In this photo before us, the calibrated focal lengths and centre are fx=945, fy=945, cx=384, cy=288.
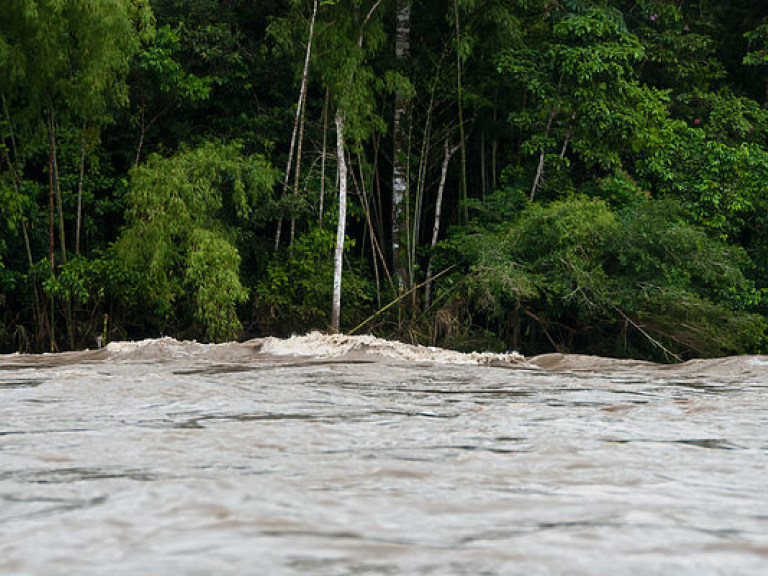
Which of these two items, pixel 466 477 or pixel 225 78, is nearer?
pixel 466 477

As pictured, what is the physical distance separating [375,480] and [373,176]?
11545 mm

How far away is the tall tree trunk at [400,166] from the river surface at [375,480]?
762cm

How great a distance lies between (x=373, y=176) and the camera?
539 inches

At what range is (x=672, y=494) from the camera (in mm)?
2160

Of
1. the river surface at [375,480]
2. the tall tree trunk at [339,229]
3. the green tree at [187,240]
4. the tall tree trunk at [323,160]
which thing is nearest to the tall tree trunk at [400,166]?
the tall tree trunk at [323,160]

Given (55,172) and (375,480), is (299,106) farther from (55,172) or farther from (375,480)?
(375,480)

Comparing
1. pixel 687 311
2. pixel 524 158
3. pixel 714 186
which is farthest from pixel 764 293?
pixel 524 158

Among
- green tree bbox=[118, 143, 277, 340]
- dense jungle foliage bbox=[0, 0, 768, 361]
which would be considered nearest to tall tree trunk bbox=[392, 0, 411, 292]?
dense jungle foliage bbox=[0, 0, 768, 361]

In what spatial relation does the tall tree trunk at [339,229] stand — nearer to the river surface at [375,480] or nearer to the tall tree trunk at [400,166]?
the tall tree trunk at [400,166]

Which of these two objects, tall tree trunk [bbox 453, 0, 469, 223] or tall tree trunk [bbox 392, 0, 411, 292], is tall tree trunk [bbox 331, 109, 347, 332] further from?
tall tree trunk [bbox 453, 0, 469, 223]

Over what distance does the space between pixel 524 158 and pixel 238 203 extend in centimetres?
490

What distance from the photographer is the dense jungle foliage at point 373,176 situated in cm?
1080

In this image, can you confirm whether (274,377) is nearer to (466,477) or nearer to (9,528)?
(466,477)

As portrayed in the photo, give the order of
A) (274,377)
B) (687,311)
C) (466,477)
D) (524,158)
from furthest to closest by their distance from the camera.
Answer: (524,158), (687,311), (274,377), (466,477)
